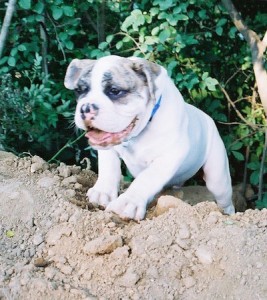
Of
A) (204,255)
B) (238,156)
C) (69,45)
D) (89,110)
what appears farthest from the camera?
(238,156)

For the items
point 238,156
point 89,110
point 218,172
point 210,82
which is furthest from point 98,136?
point 238,156

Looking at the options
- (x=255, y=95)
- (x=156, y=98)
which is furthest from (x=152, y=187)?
(x=255, y=95)

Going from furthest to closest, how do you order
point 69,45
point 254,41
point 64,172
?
point 254,41, point 69,45, point 64,172

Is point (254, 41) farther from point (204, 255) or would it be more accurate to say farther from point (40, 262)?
point (40, 262)

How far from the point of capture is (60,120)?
5293mm

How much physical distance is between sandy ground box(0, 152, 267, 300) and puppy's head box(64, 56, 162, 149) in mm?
399

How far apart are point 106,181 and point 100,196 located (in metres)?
0.14

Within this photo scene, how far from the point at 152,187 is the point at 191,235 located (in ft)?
2.04

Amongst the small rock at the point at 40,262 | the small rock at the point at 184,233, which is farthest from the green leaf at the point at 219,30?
the small rock at the point at 40,262

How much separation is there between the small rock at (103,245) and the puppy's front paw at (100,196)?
663mm

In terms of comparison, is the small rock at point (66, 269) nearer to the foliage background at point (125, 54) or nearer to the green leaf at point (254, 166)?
the foliage background at point (125, 54)

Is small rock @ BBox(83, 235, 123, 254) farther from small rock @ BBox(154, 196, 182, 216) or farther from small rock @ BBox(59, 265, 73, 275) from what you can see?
small rock @ BBox(154, 196, 182, 216)

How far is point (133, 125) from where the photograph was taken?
345cm

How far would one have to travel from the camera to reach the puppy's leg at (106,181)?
12.0 feet
